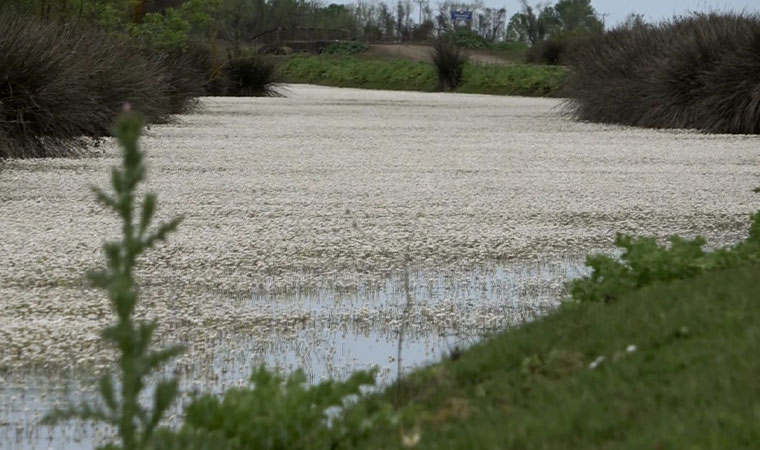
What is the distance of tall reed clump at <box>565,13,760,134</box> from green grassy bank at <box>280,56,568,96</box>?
8.70 metres

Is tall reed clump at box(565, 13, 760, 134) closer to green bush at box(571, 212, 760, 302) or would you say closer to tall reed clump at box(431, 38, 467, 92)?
green bush at box(571, 212, 760, 302)

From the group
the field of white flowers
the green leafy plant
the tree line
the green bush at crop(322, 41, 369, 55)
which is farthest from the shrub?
the green leafy plant

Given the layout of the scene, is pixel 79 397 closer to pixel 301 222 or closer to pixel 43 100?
pixel 301 222

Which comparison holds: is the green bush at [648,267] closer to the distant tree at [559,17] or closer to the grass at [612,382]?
the grass at [612,382]

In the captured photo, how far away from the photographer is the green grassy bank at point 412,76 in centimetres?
2948

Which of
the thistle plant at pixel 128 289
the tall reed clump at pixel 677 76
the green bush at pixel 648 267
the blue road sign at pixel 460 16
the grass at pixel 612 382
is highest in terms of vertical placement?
the thistle plant at pixel 128 289

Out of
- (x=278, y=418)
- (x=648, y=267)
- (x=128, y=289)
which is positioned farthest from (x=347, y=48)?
(x=128, y=289)

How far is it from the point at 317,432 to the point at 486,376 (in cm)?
Answer: 48

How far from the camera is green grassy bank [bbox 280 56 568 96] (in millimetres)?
29484

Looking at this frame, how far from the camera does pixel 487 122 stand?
51.6ft

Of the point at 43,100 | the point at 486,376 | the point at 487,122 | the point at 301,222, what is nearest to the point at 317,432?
the point at 486,376

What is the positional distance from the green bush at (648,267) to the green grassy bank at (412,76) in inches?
835

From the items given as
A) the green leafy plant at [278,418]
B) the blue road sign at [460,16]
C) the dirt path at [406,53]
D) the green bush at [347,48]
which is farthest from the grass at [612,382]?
the blue road sign at [460,16]

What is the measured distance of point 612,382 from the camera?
2311 mm
